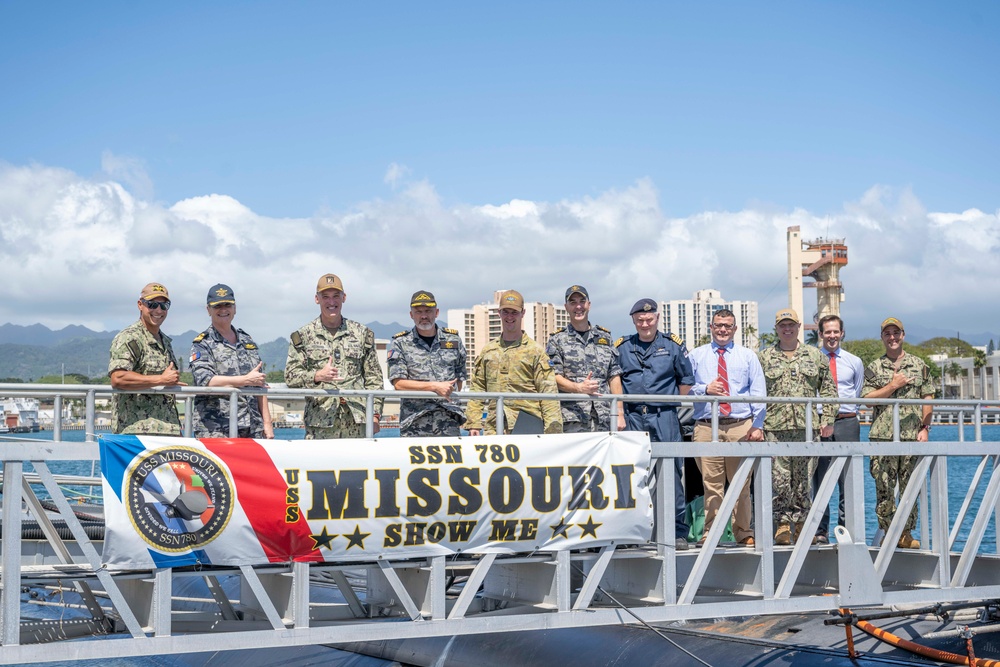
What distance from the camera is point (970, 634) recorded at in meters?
9.97

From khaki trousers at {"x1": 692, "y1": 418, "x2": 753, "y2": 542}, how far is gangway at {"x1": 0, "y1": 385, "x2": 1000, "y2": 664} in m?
0.49

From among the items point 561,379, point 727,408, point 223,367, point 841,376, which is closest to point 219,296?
point 223,367

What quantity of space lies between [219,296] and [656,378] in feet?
→ 14.9

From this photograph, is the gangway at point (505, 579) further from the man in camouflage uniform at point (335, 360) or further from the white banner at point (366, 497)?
the man in camouflage uniform at point (335, 360)

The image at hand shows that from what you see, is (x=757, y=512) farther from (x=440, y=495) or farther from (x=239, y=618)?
(x=239, y=618)

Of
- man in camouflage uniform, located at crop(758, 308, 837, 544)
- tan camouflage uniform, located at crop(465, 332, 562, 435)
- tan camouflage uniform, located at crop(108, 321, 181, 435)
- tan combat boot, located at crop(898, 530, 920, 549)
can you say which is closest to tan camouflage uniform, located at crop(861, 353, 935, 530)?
tan combat boot, located at crop(898, 530, 920, 549)

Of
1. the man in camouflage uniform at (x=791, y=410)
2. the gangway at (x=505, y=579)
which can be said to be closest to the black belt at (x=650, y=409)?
the gangway at (x=505, y=579)

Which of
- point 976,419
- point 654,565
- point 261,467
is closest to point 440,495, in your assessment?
point 261,467

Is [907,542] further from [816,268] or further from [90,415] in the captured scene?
[816,268]

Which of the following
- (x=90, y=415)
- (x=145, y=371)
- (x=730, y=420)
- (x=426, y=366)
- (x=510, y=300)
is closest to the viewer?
(x=90, y=415)

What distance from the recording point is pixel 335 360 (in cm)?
973

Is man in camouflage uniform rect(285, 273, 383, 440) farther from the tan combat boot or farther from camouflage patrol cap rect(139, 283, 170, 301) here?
the tan combat boot

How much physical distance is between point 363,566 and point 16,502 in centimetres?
265

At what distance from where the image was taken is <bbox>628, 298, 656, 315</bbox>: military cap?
10.9 m
